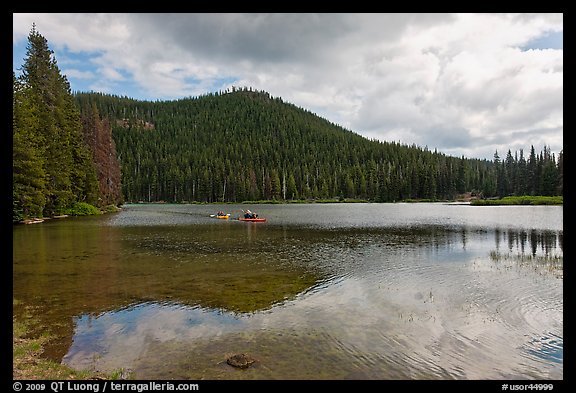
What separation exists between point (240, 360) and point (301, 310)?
5254mm

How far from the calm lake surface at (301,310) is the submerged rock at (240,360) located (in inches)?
8.7

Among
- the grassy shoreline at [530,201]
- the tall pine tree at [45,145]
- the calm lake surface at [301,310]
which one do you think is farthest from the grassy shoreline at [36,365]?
the grassy shoreline at [530,201]

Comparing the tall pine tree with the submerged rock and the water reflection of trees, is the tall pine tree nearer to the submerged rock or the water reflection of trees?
the submerged rock

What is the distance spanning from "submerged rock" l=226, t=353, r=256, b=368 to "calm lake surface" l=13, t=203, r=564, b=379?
0.73 ft

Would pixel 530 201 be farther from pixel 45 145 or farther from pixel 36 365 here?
pixel 36 365

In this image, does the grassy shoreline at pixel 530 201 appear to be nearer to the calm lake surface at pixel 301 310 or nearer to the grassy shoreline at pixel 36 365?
the calm lake surface at pixel 301 310

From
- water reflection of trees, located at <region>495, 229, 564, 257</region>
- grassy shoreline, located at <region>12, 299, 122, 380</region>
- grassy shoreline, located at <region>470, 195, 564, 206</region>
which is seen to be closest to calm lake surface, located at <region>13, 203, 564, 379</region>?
grassy shoreline, located at <region>12, 299, 122, 380</region>

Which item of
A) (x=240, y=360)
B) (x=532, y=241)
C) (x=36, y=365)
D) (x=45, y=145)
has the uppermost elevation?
(x=45, y=145)

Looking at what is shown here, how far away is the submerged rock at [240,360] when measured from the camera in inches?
384

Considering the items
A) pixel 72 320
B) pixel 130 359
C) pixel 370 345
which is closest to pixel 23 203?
pixel 72 320

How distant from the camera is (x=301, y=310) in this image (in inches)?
587

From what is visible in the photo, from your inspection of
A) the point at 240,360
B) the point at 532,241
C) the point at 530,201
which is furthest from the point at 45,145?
the point at 530,201
